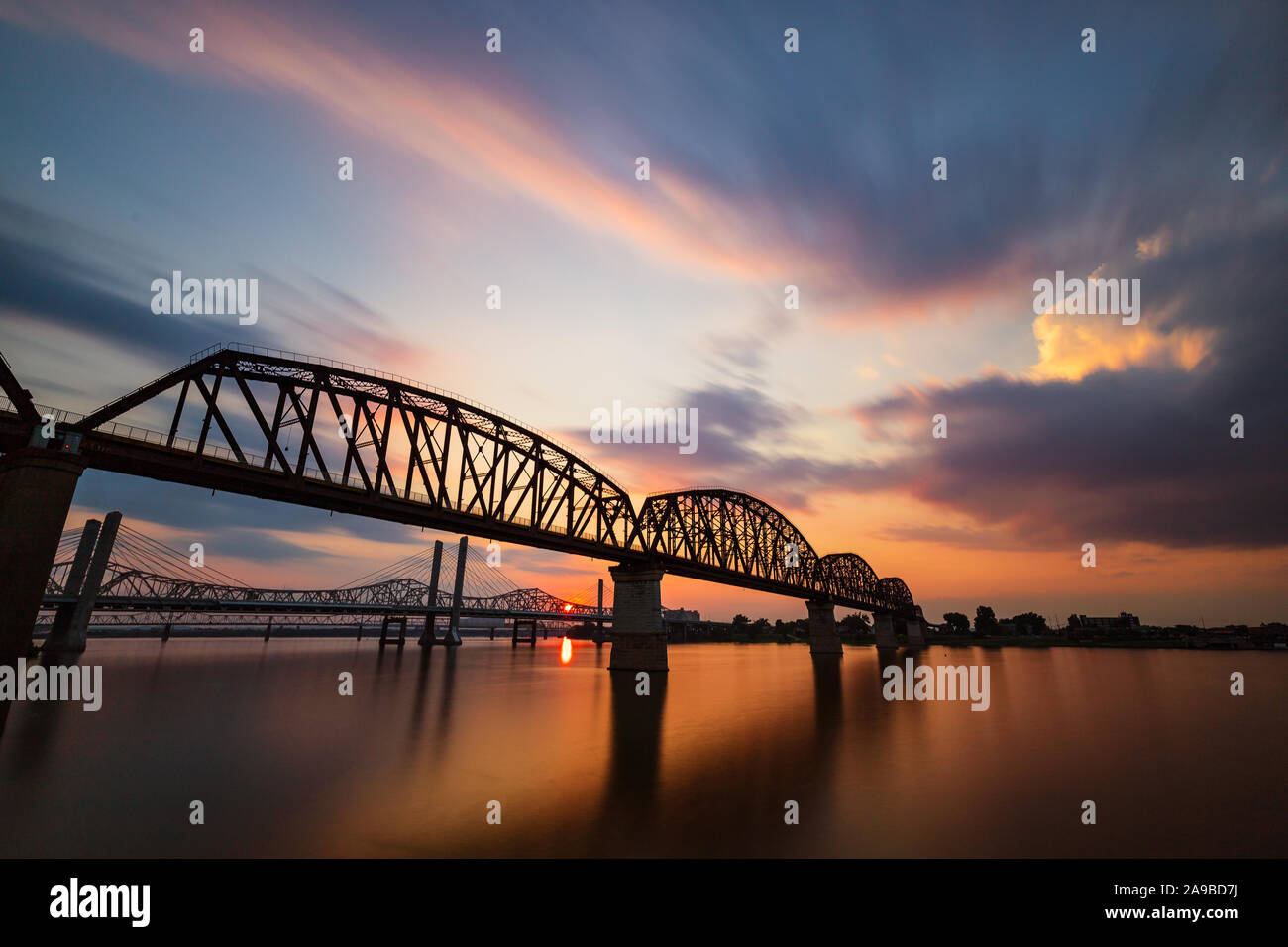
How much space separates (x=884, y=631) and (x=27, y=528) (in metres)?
181

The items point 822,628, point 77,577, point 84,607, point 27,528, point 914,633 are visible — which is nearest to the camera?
point 27,528

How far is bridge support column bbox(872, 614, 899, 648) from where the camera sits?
536 ft

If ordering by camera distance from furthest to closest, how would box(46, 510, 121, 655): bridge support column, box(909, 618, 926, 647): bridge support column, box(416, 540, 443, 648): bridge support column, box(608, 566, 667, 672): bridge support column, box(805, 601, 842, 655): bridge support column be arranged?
box(909, 618, 926, 647): bridge support column, box(416, 540, 443, 648): bridge support column, box(805, 601, 842, 655): bridge support column, box(46, 510, 121, 655): bridge support column, box(608, 566, 667, 672): bridge support column

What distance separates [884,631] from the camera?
164625mm

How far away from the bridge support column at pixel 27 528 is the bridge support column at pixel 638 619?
5057 centimetres

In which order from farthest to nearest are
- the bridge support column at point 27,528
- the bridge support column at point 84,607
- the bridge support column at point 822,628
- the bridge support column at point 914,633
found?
the bridge support column at point 914,633
the bridge support column at point 822,628
the bridge support column at point 84,607
the bridge support column at point 27,528

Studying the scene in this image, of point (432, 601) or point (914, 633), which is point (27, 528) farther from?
point (914, 633)

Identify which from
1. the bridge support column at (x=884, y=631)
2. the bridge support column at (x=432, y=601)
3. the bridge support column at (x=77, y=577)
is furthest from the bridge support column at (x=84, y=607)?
the bridge support column at (x=884, y=631)

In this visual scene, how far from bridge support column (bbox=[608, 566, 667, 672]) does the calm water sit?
21.0 m

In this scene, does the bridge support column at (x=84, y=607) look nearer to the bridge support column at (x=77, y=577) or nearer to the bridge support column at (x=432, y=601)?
the bridge support column at (x=77, y=577)

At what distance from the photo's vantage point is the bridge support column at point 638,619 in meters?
67.4

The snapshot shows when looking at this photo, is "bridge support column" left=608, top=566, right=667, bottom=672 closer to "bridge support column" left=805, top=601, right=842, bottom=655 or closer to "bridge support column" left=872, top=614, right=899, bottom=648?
"bridge support column" left=805, top=601, right=842, bottom=655

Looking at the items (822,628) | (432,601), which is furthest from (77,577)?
(822,628)

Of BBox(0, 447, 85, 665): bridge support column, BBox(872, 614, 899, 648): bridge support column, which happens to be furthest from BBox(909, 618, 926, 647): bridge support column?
BBox(0, 447, 85, 665): bridge support column
